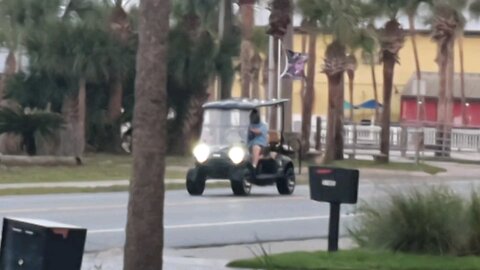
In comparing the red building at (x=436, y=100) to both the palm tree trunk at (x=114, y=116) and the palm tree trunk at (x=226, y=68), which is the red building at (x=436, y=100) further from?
the palm tree trunk at (x=114, y=116)

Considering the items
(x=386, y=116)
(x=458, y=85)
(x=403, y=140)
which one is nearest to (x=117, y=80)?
(x=386, y=116)

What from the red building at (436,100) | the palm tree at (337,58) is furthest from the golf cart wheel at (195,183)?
the red building at (436,100)

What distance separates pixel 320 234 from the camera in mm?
20891

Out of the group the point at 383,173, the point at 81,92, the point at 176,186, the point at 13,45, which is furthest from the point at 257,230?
the point at 13,45

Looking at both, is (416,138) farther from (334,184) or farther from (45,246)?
(45,246)

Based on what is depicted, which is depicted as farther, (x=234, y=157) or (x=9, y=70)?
Answer: (x=9, y=70)

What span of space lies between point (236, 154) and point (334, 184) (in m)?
12.9

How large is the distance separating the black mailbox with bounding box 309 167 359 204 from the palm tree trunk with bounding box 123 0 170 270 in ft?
14.9

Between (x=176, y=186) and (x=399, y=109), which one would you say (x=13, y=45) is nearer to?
(x=176, y=186)

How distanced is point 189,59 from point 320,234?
25463 mm

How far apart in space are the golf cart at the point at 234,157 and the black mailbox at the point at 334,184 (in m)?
12.5

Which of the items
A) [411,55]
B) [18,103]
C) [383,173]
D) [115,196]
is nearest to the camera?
[115,196]

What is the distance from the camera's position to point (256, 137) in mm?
28125

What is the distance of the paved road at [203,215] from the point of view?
19.8 metres
